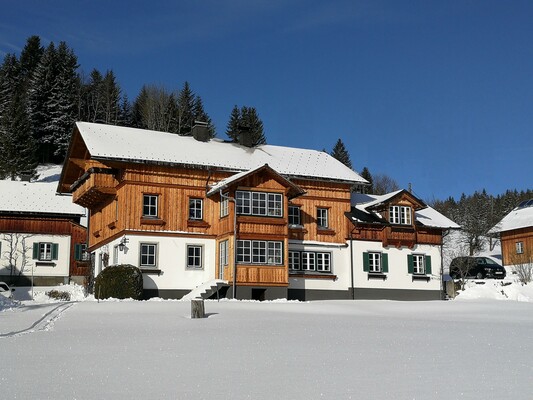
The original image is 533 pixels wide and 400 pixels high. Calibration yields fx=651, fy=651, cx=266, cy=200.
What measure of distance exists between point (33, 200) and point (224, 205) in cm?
1957

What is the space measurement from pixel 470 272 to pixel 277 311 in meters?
27.1

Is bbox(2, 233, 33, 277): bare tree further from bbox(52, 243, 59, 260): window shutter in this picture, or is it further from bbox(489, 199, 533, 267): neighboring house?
bbox(489, 199, 533, 267): neighboring house

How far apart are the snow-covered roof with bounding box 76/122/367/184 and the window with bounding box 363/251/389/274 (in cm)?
397

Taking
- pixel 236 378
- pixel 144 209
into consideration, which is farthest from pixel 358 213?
pixel 236 378

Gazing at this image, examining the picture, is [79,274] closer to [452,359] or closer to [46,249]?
[46,249]

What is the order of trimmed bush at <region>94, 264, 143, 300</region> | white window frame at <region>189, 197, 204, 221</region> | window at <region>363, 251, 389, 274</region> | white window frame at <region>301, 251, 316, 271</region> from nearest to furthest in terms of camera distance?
trimmed bush at <region>94, 264, 143, 300</region> → white window frame at <region>189, 197, 204, 221</region> → white window frame at <region>301, 251, 316, 271</region> → window at <region>363, 251, 389, 274</region>

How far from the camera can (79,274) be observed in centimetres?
4381

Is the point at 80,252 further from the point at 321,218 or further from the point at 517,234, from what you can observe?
the point at 517,234

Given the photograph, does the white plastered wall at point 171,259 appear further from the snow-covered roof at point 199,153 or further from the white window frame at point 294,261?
the white window frame at point 294,261

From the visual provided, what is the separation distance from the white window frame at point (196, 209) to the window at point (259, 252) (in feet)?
9.15

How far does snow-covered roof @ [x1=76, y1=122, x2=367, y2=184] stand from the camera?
1203 inches

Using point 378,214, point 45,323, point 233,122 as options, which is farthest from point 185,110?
point 45,323

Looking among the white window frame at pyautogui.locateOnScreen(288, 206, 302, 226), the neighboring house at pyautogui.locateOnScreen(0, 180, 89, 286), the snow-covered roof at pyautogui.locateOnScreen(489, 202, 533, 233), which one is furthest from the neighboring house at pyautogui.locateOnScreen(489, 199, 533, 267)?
the neighboring house at pyautogui.locateOnScreen(0, 180, 89, 286)

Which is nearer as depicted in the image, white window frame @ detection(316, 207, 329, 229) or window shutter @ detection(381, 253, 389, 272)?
white window frame @ detection(316, 207, 329, 229)
